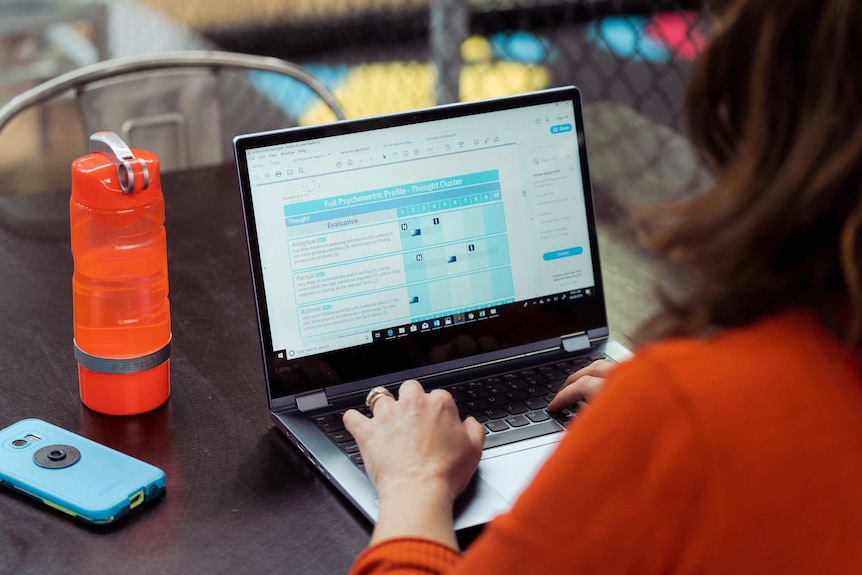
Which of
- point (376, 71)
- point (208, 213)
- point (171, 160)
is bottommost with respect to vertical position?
point (208, 213)

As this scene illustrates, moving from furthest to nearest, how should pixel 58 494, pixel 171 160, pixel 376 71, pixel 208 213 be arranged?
pixel 376 71
pixel 171 160
pixel 208 213
pixel 58 494

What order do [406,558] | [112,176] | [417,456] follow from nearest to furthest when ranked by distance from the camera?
[406,558], [417,456], [112,176]

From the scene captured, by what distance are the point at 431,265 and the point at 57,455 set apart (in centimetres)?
41

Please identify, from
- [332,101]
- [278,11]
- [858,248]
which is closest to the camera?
[858,248]

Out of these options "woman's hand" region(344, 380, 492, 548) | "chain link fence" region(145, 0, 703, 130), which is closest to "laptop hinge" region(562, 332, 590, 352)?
"woman's hand" region(344, 380, 492, 548)

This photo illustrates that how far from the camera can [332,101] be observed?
1837 mm

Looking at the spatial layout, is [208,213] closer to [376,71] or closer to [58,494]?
[58,494]

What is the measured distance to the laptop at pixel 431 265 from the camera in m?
0.98

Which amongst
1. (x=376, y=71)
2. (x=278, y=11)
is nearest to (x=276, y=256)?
(x=376, y=71)

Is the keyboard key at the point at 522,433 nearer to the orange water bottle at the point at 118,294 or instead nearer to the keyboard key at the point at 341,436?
the keyboard key at the point at 341,436

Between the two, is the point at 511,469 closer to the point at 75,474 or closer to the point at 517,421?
the point at 517,421

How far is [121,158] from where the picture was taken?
93 cm

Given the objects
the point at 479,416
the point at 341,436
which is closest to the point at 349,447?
the point at 341,436

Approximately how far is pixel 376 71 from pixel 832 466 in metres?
2.94
